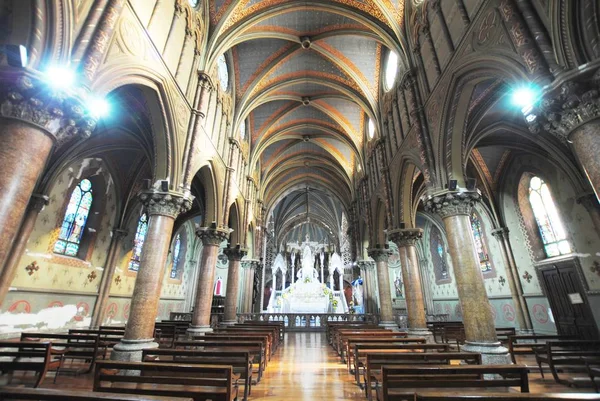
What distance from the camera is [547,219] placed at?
1199 cm

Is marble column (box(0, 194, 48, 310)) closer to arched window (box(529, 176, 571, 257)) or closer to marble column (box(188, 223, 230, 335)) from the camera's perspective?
marble column (box(188, 223, 230, 335))

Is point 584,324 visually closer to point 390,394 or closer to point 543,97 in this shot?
point 543,97

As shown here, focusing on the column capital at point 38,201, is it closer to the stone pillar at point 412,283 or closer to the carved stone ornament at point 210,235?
the carved stone ornament at point 210,235

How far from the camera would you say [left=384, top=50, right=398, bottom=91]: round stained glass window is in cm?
1270

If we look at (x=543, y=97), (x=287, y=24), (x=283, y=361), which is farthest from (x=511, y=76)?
(x=287, y=24)

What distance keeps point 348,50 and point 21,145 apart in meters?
14.3

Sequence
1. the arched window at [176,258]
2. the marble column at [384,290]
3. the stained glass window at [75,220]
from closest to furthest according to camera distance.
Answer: the stained glass window at [75,220]
the marble column at [384,290]
the arched window at [176,258]

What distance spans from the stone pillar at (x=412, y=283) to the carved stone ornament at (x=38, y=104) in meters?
10.5

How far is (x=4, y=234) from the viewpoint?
3.43 meters

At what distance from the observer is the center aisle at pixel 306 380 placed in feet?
17.2

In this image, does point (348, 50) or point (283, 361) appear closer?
point (283, 361)

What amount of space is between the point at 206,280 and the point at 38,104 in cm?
813

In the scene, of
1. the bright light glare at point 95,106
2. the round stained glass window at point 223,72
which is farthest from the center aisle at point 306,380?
the round stained glass window at point 223,72

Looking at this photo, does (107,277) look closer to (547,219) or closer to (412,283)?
(412,283)
